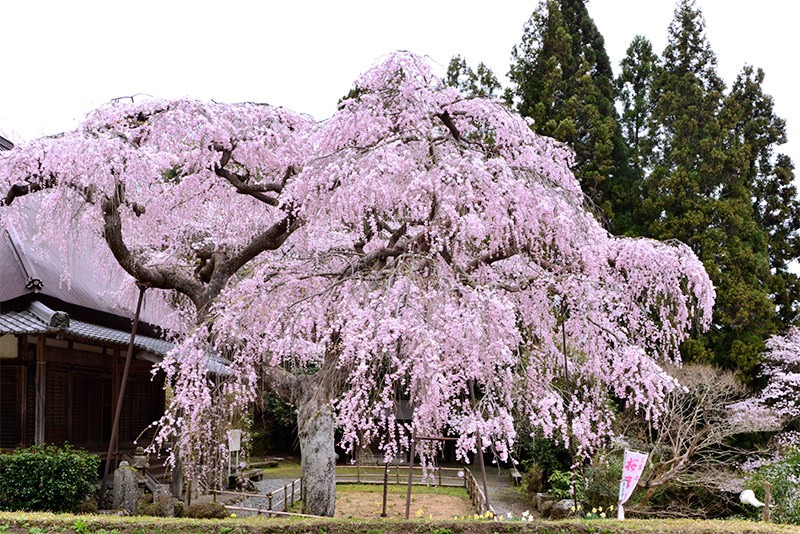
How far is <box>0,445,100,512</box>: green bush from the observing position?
7.47 metres

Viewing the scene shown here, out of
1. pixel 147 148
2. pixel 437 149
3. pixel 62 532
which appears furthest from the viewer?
pixel 147 148

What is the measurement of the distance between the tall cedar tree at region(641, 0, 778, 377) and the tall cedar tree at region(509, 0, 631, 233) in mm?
1051

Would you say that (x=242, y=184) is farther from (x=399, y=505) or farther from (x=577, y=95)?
(x=577, y=95)

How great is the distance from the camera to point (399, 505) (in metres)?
11.9

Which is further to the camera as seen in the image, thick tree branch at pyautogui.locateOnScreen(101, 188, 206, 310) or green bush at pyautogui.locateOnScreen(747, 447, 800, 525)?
green bush at pyautogui.locateOnScreen(747, 447, 800, 525)

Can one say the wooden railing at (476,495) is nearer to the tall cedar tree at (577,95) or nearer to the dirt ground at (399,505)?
the dirt ground at (399,505)

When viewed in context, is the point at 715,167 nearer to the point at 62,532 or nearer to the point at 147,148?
the point at 147,148

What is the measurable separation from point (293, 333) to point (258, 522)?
2.01 meters

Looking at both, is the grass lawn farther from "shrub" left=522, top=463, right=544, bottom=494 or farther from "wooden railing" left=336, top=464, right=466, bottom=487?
"wooden railing" left=336, top=464, right=466, bottom=487

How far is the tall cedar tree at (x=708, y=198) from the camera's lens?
1392cm

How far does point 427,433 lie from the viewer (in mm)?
6484

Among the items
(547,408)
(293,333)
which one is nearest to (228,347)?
(293,333)

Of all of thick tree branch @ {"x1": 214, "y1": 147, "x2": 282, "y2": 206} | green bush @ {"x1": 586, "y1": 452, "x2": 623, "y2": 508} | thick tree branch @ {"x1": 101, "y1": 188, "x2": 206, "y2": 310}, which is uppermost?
thick tree branch @ {"x1": 214, "y1": 147, "x2": 282, "y2": 206}

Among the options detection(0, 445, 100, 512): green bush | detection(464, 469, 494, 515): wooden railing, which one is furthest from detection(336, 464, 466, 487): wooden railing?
detection(0, 445, 100, 512): green bush
